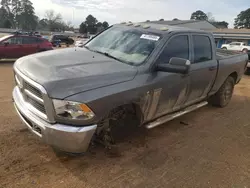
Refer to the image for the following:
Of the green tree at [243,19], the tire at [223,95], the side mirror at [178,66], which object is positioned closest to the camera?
the side mirror at [178,66]

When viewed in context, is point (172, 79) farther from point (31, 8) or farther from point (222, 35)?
point (31, 8)

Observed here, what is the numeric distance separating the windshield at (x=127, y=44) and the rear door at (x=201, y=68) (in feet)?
3.24

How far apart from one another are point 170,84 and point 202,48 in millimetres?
1456

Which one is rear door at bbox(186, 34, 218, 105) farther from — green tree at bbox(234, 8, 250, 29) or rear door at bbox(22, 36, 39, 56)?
green tree at bbox(234, 8, 250, 29)

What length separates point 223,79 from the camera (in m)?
5.75

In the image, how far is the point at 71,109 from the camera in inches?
109

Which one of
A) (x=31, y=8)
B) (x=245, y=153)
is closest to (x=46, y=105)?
(x=245, y=153)

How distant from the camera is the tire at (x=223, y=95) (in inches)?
241

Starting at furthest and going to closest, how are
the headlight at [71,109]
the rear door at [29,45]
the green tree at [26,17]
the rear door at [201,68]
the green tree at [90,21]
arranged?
1. the green tree at [26,17]
2. the green tree at [90,21]
3. the rear door at [29,45]
4. the rear door at [201,68]
5. the headlight at [71,109]

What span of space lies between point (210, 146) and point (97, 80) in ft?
7.85

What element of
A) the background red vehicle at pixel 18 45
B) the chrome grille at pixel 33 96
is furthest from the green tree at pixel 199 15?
the chrome grille at pixel 33 96

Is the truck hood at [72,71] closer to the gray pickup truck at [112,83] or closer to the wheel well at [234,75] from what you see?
the gray pickup truck at [112,83]

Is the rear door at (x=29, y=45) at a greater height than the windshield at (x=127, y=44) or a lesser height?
lesser

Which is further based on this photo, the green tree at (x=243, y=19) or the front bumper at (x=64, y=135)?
the green tree at (x=243, y=19)
